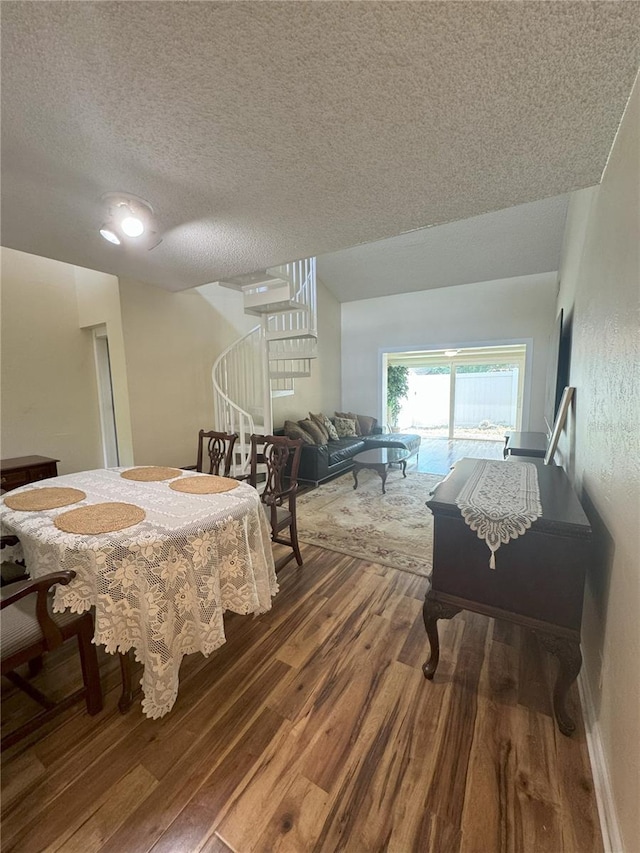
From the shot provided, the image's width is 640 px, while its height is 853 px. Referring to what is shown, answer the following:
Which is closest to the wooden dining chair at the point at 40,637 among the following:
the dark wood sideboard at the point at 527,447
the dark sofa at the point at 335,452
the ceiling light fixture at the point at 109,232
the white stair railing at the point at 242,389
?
the ceiling light fixture at the point at 109,232

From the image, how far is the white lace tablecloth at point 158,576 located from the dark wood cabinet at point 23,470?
4.76 feet

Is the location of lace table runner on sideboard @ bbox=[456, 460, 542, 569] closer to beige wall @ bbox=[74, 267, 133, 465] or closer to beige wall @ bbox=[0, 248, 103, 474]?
beige wall @ bbox=[74, 267, 133, 465]

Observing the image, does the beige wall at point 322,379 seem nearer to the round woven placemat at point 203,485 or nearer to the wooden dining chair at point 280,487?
the wooden dining chair at point 280,487

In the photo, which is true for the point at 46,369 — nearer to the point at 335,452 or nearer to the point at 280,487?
the point at 280,487

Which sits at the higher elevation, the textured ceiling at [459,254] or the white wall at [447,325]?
the textured ceiling at [459,254]

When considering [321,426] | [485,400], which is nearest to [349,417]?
Answer: [321,426]

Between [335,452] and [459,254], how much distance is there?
141 inches

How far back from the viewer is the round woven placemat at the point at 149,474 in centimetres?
208

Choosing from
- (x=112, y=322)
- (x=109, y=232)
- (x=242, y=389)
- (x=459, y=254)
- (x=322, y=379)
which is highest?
(x=459, y=254)

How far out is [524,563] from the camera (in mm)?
1226

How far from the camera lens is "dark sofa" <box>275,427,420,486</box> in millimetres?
4445

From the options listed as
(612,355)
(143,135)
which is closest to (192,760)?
(612,355)

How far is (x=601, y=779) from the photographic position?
1.05 m

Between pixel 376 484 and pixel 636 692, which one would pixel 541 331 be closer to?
pixel 376 484
